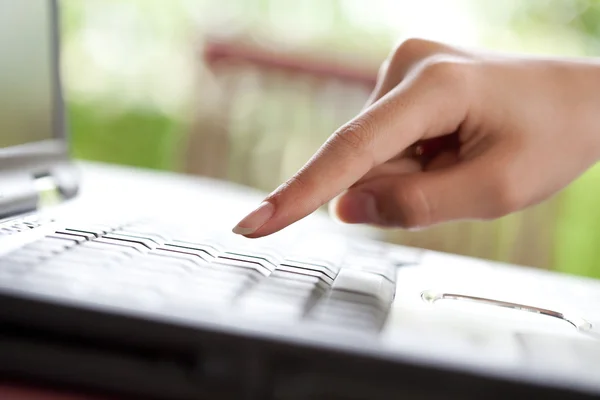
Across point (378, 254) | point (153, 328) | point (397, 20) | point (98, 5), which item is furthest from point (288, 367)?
point (98, 5)

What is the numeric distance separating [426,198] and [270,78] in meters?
1.49

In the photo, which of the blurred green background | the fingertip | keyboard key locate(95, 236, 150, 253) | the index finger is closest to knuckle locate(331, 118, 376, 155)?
the index finger

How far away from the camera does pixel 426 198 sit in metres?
0.63

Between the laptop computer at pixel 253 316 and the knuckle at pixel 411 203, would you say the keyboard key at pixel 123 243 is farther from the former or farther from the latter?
the knuckle at pixel 411 203

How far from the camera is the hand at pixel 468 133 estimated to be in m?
0.59

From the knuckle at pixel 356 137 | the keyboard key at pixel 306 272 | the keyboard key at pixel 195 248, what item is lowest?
the keyboard key at pixel 306 272

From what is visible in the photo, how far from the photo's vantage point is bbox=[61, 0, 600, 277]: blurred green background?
1987 mm

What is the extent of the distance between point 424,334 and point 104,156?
208 cm

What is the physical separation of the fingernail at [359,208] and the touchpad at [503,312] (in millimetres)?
214

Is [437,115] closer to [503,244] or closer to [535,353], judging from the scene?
[535,353]

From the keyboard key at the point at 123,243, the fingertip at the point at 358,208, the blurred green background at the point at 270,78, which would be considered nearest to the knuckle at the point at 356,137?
the fingertip at the point at 358,208

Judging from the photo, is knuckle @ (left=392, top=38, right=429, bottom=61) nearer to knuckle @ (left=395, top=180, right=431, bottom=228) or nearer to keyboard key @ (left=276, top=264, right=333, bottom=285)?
knuckle @ (left=395, top=180, right=431, bottom=228)

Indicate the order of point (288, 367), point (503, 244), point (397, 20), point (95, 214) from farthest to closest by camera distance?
point (397, 20), point (503, 244), point (95, 214), point (288, 367)

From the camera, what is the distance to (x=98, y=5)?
230 cm
